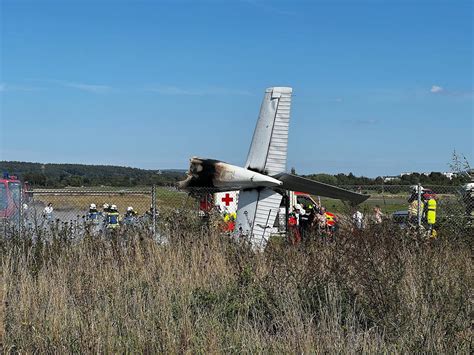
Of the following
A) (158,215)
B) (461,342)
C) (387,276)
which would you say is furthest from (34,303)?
(158,215)

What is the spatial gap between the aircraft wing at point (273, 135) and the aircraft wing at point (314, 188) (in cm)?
18

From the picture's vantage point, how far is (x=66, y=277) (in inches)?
312

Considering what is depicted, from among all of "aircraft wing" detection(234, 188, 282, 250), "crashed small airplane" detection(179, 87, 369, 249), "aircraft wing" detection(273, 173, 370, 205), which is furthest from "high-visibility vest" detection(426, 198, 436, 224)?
"aircraft wing" detection(234, 188, 282, 250)

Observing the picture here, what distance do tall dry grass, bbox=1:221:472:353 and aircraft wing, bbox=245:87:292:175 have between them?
1693 millimetres

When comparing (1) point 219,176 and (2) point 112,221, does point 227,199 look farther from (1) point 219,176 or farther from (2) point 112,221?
(1) point 219,176

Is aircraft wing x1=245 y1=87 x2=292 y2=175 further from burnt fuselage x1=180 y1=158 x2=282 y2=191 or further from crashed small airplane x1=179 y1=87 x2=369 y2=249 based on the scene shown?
burnt fuselage x1=180 y1=158 x2=282 y2=191

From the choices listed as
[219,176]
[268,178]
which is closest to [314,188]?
[268,178]

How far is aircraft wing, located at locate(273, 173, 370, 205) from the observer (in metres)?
10.2

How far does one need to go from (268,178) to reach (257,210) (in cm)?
71

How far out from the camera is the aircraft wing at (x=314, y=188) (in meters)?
10.2

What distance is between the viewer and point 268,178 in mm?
10195

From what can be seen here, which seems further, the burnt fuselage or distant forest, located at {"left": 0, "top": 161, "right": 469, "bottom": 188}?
distant forest, located at {"left": 0, "top": 161, "right": 469, "bottom": 188}

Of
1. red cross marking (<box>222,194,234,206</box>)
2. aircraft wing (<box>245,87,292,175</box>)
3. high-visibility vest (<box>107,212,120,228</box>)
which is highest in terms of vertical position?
aircraft wing (<box>245,87,292,175</box>)

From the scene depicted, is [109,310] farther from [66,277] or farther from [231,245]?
[231,245]
